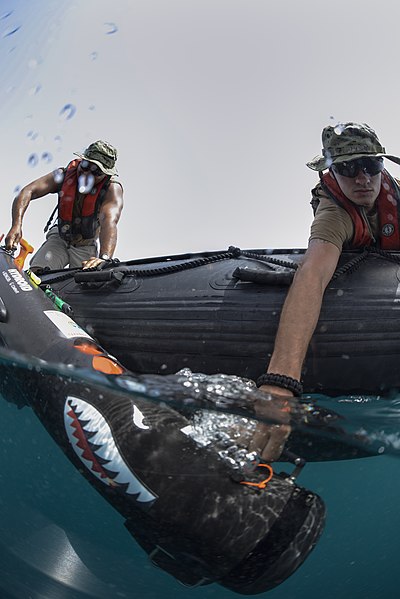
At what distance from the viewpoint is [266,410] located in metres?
1.89

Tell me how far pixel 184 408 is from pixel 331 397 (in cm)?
88

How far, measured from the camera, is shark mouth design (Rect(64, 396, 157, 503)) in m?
1.87

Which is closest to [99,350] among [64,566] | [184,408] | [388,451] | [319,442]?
[184,408]

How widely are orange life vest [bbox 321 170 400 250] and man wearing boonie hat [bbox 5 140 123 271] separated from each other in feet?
7.32

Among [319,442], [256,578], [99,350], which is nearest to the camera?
[256,578]

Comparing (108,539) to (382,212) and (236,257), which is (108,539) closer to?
(236,257)

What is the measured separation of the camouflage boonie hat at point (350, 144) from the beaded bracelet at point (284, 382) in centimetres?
106

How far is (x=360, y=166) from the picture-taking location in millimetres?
2754

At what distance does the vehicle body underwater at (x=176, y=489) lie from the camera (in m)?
1.80

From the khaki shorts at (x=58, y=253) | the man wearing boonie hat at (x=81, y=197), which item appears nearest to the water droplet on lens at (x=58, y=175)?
the man wearing boonie hat at (x=81, y=197)

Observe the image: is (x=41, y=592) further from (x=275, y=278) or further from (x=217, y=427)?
(x=275, y=278)

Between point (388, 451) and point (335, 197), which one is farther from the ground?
point (335, 197)

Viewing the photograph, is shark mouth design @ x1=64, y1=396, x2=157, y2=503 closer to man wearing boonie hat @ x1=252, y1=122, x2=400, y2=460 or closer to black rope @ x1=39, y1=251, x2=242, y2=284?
man wearing boonie hat @ x1=252, y1=122, x2=400, y2=460

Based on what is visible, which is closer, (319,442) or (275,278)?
(319,442)
